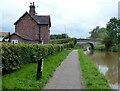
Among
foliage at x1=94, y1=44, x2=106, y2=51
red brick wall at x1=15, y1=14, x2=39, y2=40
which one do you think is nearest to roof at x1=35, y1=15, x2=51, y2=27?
red brick wall at x1=15, y1=14, x2=39, y2=40

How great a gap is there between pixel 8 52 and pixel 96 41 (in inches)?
2510

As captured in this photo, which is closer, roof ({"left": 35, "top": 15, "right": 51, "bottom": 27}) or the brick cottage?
the brick cottage

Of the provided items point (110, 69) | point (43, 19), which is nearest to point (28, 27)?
point (43, 19)

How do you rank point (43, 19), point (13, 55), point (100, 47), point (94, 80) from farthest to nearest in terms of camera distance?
point (100, 47)
point (43, 19)
point (13, 55)
point (94, 80)

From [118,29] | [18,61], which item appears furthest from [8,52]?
[118,29]

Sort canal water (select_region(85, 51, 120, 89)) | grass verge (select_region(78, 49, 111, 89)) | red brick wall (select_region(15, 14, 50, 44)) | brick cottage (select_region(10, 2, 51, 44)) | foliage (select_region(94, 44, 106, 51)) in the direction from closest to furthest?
grass verge (select_region(78, 49, 111, 89)) → canal water (select_region(85, 51, 120, 89)) → brick cottage (select_region(10, 2, 51, 44)) → red brick wall (select_region(15, 14, 50, 44)) → foliage (select_region(94, 44, 106, 51))

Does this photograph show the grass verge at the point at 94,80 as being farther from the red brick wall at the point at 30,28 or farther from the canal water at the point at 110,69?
the red brick wall at the point at 30,28

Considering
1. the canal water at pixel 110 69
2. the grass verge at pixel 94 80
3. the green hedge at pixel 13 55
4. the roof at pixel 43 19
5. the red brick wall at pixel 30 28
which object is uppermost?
the roof at pixel 43 19

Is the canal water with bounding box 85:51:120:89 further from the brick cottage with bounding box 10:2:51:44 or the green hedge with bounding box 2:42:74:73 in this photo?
the brick cottage with bounding box 10:2:51:44

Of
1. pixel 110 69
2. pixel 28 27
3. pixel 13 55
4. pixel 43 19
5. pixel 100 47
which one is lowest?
pixel 110 69

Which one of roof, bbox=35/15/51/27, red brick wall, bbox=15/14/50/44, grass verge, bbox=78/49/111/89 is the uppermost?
roof, bbox=35/15/51/27

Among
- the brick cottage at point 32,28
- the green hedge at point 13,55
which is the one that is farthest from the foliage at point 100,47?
the green hedge at point 13,55

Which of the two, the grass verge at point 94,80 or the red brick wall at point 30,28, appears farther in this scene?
the red brick wall at point 30,28

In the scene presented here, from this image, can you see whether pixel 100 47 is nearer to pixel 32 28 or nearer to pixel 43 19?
pixel 43 19
